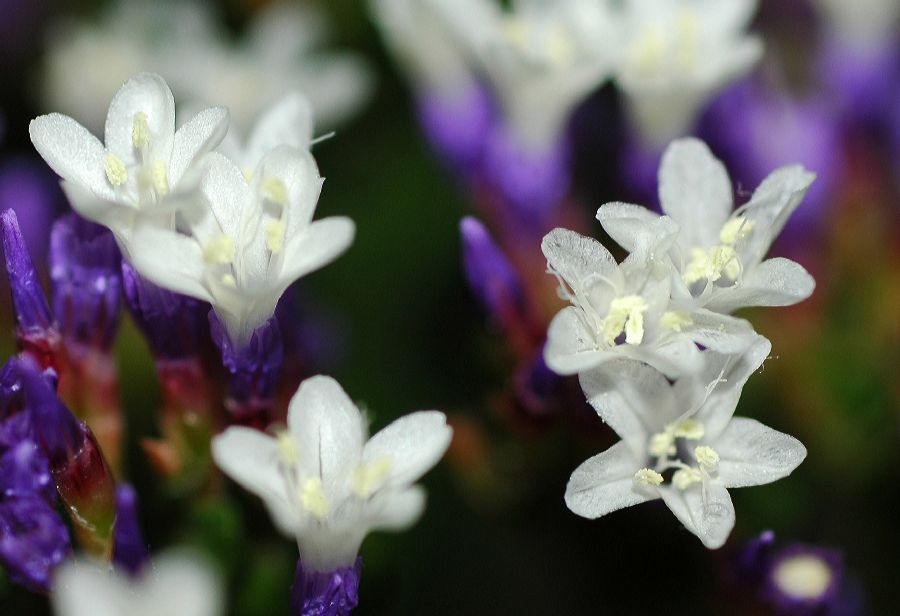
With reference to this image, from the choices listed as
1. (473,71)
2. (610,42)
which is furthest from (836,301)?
(473,71)

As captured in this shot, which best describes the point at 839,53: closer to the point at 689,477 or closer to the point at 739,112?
the point at 739,112

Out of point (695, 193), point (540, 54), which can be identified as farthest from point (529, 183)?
point (695, 193)

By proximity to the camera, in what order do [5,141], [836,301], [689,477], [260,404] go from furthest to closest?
[5,141] < [836,301] < [260,404] < [689,477]

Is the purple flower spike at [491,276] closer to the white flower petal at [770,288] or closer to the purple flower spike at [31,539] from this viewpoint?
the white flower petal at [770,288]

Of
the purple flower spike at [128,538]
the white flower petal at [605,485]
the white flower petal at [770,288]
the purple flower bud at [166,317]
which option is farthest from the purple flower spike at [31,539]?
the white flower petal at [770,288]

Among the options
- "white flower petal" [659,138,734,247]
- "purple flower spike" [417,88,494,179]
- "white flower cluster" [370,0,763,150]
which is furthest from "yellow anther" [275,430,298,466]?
"purple flower spike" [417,88,494,179]

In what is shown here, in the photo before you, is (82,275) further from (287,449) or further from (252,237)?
(287,449)

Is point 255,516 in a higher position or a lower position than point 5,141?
lower
